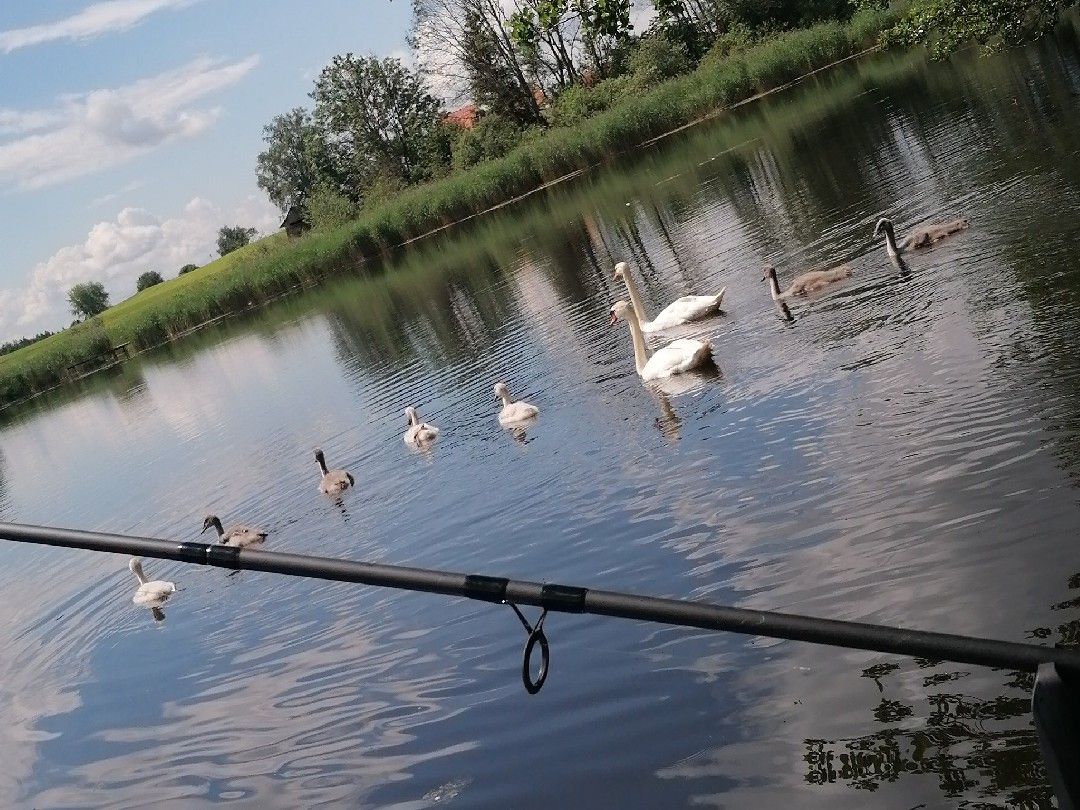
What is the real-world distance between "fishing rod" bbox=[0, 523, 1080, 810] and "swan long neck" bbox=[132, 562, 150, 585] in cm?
1337

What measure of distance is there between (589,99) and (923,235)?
6344 cm

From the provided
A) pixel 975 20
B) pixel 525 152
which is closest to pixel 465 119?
pixel 525 152

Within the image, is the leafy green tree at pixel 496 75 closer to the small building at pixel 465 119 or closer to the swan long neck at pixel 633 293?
the small building at pixel 465 119

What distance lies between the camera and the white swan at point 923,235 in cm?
1682

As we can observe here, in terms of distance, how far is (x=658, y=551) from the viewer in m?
9.81

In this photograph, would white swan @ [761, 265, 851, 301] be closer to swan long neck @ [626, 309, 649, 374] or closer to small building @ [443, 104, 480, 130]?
swan long neck @ [626, 309, 649, 374]

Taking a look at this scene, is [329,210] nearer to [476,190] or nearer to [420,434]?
[476,190]

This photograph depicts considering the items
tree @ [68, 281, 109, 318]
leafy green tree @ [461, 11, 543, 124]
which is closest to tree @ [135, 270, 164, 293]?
tree @ [68, 281, 109, 318]

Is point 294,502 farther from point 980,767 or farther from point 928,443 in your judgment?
point 980,767

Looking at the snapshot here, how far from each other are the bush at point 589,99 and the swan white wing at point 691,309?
59.1 m

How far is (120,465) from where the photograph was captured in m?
29.4

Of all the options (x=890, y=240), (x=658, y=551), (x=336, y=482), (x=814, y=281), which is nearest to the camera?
(x=658, y=551)

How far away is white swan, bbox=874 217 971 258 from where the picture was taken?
1682 centimetres

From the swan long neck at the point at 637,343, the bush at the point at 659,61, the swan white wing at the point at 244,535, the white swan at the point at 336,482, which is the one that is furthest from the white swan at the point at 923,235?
the bush at the point at 659,61
